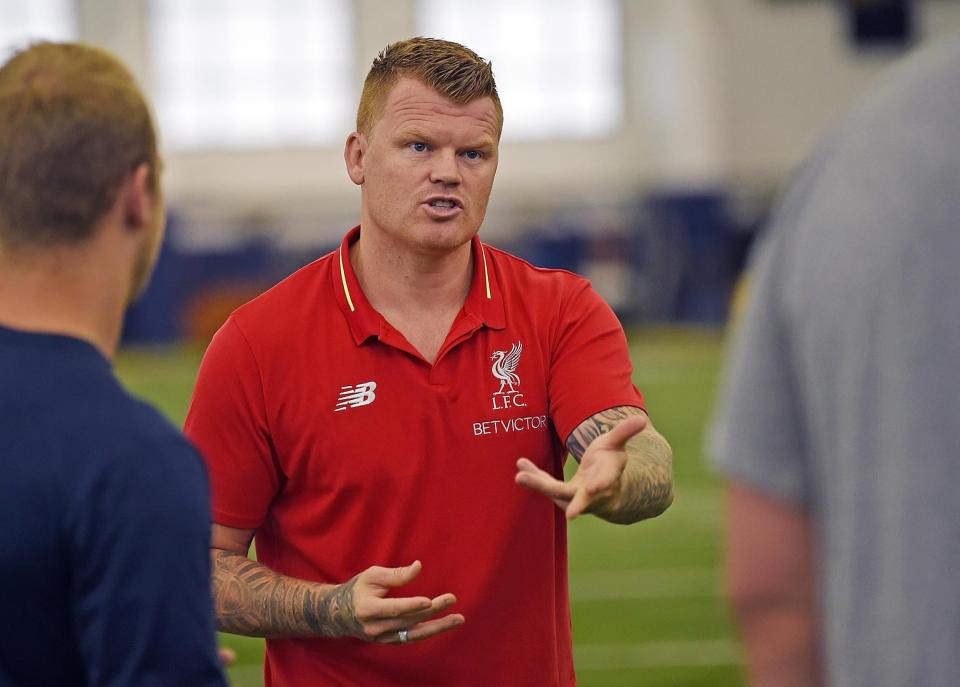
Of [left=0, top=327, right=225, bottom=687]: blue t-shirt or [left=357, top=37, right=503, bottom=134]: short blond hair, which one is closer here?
[left=0, top=327, right=225, bottom=687]: blue t-shirt

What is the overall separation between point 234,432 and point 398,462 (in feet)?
0.98

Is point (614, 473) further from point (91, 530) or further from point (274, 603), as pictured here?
point (91, 530)

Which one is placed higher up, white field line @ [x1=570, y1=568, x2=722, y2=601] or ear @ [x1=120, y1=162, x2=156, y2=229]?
ear @ [x1=120, y1=162, x2=156, y2=229]

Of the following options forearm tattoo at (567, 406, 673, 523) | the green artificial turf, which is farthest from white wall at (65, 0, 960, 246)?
forearm tattoo at (567, 406, 673, 523)

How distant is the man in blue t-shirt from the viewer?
1654 millimetres

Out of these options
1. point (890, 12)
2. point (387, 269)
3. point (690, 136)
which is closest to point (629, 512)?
point (387, 269)

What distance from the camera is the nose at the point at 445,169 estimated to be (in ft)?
8.52

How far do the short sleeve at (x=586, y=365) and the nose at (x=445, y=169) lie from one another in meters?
0.37

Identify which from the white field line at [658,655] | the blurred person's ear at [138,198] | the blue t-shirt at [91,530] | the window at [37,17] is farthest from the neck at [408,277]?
the window at [37,17]

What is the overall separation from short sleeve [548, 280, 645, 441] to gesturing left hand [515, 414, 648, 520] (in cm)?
30

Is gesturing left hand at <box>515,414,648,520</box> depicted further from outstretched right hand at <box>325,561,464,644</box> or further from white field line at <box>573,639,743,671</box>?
white field line at <box>573,639,743,671</box>

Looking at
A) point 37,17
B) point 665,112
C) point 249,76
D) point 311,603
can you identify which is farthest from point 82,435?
point 37,17

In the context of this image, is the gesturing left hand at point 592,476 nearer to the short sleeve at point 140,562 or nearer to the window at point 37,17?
the short sleeve at point 140,562

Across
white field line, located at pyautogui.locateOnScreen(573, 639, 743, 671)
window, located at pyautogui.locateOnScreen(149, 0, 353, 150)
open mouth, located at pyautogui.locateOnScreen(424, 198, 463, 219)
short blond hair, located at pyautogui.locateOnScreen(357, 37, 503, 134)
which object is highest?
short blond hair, located at pyautogui.locateOnScreen(357, 37, 503, 134)
